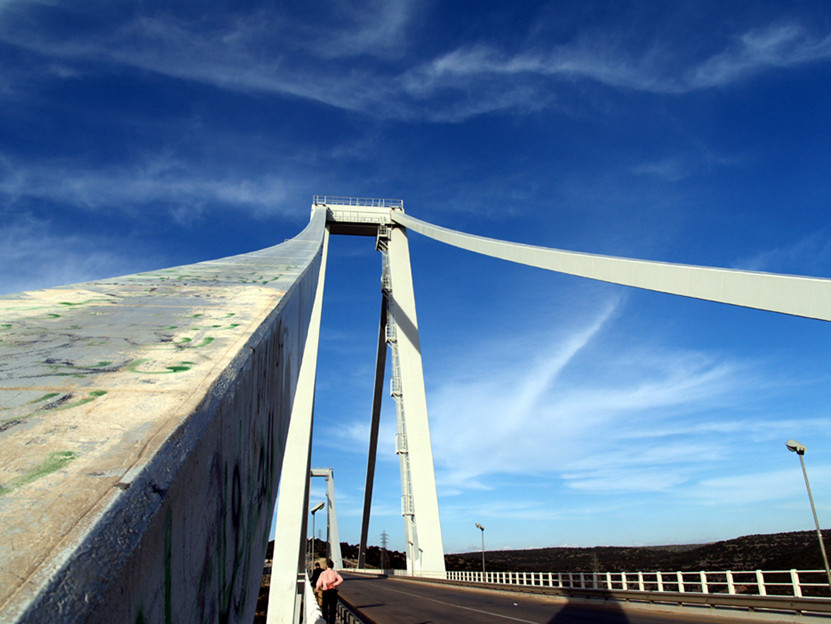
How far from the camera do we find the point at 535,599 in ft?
48.1

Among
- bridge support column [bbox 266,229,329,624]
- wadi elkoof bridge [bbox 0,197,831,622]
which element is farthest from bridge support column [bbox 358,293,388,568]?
wadi elkoof bridge [bbox 0,197,831,622]

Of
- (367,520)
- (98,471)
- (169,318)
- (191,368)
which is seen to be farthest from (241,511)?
(367,520)

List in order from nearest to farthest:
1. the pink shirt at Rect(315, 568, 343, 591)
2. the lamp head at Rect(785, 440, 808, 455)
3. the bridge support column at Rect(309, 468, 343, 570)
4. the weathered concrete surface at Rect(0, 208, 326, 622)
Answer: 1. the weathered concrete surface at Rect(0, 208, 326, 622)
2. the pink shirt at Rect(315, 568, 343, 591)
3. the lamp head at Rect(785, 440, 808, 455)
4. the bridge support column at Rect(309, 468, 343, 570)

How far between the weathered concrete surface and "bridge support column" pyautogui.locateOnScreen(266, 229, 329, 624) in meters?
7.00

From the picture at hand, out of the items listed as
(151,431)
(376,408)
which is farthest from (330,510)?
(151,431)

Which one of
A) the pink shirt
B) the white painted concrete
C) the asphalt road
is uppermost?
the white painted concrete

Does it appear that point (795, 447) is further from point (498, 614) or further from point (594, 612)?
point (498, 614)

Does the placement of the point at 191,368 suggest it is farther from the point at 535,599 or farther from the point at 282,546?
the point at 535,599

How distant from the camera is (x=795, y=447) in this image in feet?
44.1

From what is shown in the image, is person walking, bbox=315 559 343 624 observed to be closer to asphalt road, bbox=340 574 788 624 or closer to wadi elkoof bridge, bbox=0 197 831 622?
asphalt road, bbox=340 574 788 624

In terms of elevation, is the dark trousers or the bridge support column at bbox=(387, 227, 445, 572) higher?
the bridge support column at bbox=(387, 227, 445, 572)

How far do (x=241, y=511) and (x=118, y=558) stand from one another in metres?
1.15

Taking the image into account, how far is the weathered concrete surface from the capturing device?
0.97 m

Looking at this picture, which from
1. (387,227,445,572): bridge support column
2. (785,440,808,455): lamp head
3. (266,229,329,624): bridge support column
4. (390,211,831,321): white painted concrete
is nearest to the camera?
(390,211,831,321): white painted concrete
